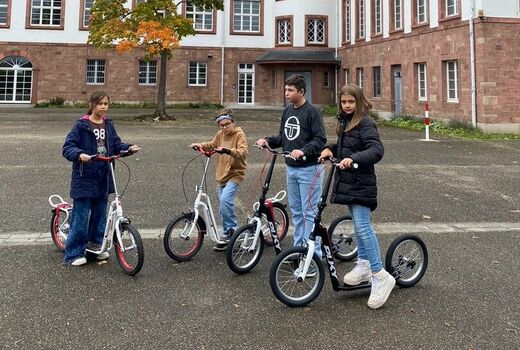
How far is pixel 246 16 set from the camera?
116 feet

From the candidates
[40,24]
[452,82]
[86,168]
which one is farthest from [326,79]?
[86,168]

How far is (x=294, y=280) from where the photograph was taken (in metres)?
4.10

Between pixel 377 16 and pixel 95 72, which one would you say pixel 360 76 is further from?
pixel 95 72

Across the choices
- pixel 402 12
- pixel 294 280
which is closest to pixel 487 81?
pixel 402 12

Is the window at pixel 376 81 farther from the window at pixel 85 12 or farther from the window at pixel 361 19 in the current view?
the window at pixel 85 12

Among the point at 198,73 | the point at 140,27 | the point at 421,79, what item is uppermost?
the point at 198,73

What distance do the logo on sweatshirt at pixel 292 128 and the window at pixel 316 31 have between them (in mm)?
30893

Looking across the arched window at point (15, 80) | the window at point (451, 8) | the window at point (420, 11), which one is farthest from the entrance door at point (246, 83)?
the window at point (451, 8)

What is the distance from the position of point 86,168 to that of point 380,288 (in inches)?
120

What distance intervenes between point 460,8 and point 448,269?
1810 centimetres

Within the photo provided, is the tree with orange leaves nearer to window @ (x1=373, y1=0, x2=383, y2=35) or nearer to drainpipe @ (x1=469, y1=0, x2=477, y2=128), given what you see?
window @ (x1=373, y1=0, x2=383, y2=35)

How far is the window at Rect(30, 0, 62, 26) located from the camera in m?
33.3

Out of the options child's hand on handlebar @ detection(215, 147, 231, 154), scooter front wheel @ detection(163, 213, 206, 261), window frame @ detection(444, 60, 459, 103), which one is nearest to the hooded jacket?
child's hand on handlebar @ detection(215, 147, 231, 154)

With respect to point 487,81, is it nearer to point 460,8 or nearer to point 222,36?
point 460,8
